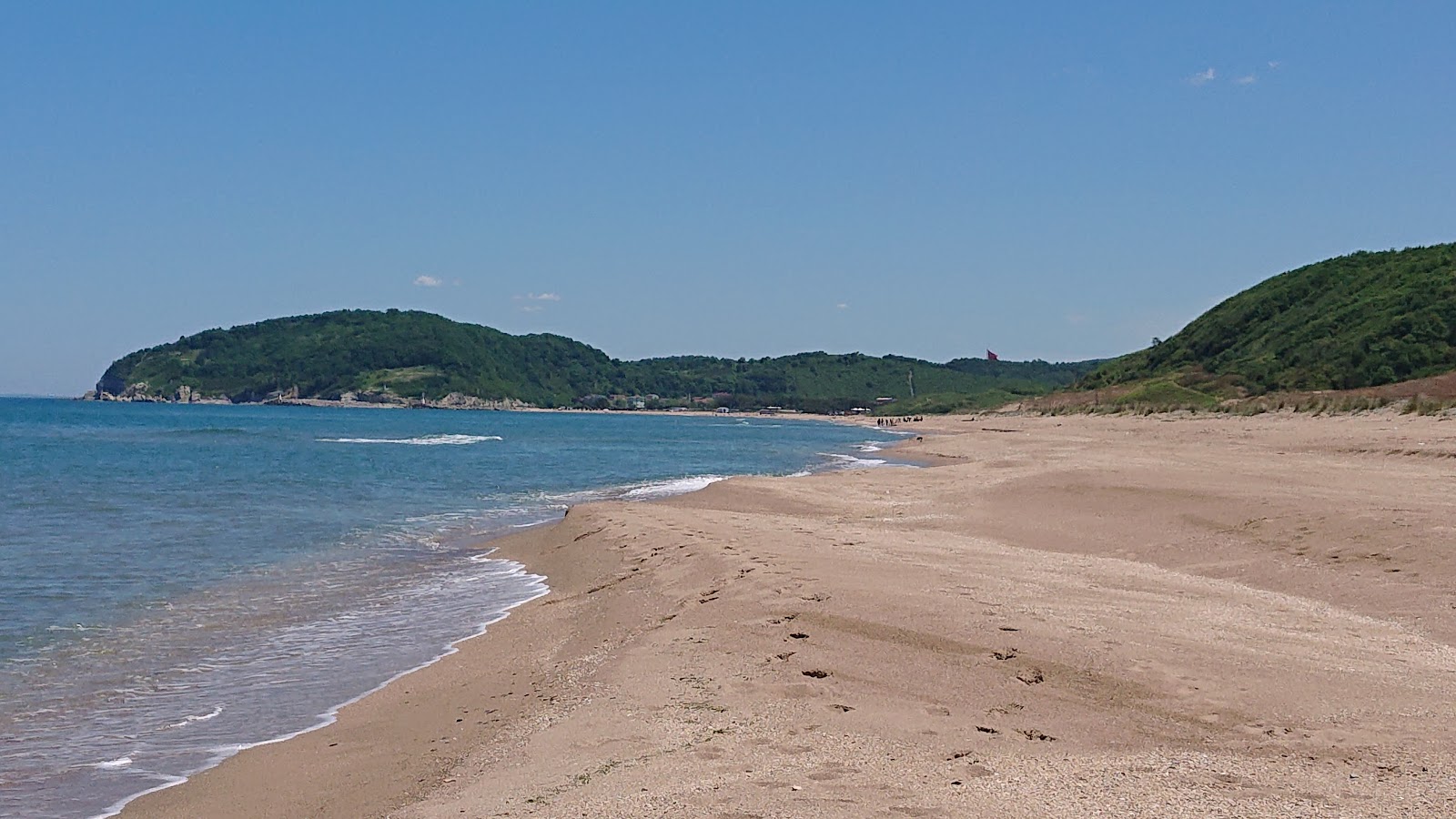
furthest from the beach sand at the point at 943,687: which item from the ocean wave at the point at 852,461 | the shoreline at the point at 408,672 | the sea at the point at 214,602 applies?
the ocean wave at the point at 852,461

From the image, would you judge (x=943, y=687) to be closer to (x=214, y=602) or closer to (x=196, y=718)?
(x=196, y=718)

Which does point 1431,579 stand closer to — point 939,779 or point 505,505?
point 939,779

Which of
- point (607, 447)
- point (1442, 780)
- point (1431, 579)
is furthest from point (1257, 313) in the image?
point (1442, 780)

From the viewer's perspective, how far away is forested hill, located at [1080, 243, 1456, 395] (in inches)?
2239

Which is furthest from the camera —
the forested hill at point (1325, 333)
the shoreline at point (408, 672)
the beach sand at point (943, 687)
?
the forested hill at point (1325, 333)

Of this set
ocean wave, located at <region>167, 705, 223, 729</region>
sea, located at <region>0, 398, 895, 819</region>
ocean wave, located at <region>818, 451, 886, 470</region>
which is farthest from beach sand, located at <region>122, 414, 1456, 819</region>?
ocean wave, located at <region>818, 451, 886, 470</region>

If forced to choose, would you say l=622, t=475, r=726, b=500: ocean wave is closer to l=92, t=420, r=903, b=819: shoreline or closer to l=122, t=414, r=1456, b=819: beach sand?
l=92, t=420, r=903, b=819: shoreline

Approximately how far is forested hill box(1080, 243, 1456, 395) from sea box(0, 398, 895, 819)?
42728 mm

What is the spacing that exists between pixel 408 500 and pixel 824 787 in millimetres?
24356

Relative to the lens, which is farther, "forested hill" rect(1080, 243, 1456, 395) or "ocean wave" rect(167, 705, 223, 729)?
"forested hill" rect(1080, 243, 1456, 395)

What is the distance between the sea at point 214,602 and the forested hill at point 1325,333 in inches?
1682

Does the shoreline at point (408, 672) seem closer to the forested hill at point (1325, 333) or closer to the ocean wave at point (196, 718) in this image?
the ocean wave at point (196, 718)

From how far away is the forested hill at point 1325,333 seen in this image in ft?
187

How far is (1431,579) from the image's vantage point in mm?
9977
